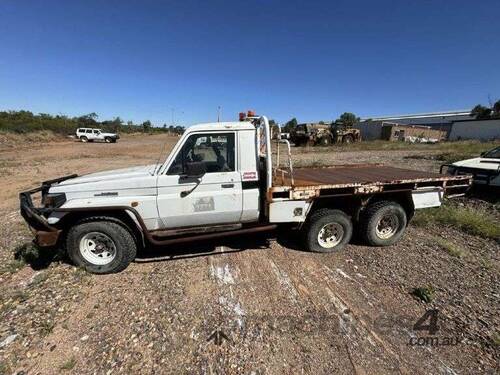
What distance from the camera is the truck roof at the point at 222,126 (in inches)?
160

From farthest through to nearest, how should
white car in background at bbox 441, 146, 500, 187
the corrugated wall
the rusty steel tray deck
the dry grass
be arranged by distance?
the corrugated wall, white car in background at bbox 441, 146, 500, 187, the dry grass, the rusty steel tray deck

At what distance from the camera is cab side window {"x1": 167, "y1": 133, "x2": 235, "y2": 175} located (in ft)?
13.3

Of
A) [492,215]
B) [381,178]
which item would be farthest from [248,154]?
[492,215]

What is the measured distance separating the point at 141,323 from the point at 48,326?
0.97 metres

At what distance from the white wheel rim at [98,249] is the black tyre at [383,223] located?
401 cm

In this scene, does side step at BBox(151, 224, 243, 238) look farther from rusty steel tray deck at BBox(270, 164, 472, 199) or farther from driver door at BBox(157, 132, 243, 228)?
rusty steel tray deck at BBox(270, 164, 472, 199)

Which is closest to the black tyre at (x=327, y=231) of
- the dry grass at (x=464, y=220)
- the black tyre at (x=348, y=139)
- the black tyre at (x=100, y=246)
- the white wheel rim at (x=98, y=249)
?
the dry grass at (x=464, y=220)

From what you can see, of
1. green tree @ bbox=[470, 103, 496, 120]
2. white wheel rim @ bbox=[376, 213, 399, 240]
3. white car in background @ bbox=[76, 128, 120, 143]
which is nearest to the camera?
white wheel rim @ bbox=[376, 213, 399, 240]

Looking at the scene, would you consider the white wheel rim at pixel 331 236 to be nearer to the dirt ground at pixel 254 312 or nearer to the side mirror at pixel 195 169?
the dirt ground at pixel 254 312

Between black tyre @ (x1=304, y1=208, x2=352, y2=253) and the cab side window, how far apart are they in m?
1.61

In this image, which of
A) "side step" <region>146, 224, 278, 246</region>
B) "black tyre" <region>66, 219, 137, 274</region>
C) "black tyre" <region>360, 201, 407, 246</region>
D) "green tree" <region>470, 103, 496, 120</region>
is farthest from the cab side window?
"green tree" <region>470, 103, 496, 120</region>

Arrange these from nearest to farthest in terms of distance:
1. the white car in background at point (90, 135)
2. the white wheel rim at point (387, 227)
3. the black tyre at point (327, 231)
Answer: the black tyre at point (327, 231) → the white wheel rim at point (387, 227) → the white car in background at point (90, 135)

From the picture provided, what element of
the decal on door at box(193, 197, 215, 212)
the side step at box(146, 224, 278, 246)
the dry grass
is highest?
the decal on door at box(193, 197, 215, 212)

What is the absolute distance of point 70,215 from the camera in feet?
13.0
